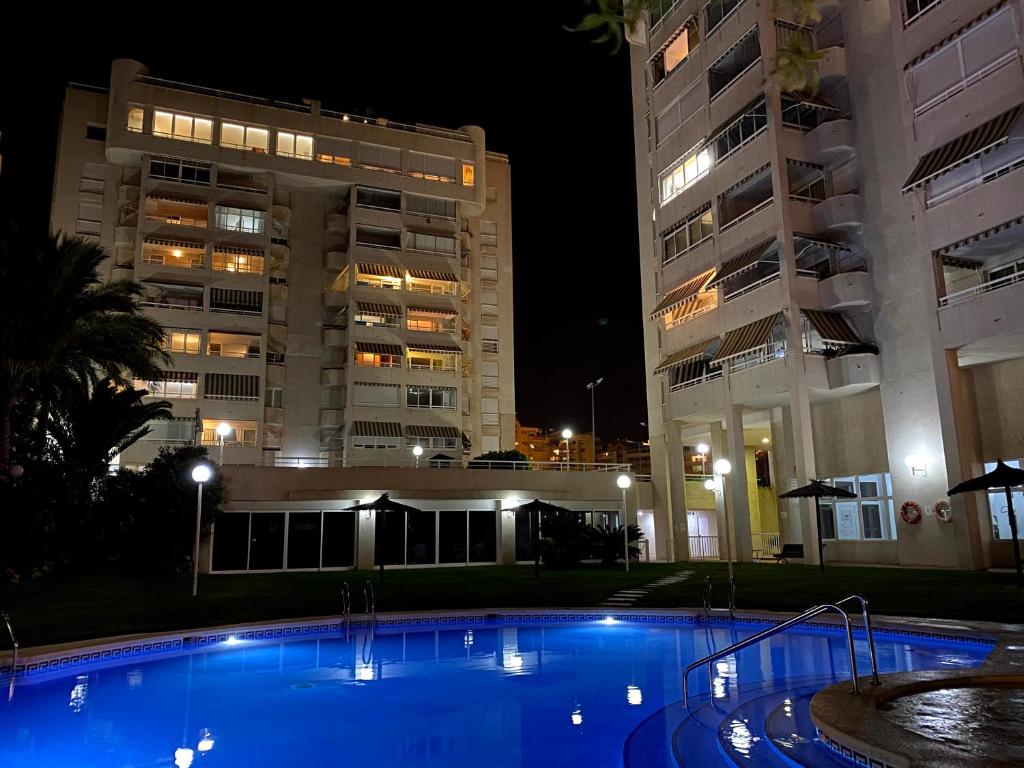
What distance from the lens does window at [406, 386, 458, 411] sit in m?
47.3

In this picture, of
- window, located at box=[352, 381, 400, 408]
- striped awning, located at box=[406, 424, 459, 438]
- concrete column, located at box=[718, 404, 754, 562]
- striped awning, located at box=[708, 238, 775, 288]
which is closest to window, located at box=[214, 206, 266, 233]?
window, located at box=[352, 381, 400, 408]

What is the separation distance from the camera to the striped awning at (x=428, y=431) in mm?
46469

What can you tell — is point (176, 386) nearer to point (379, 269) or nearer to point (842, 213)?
point (379, 269)

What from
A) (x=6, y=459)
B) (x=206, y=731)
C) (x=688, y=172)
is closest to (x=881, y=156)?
(x=688, y=172)

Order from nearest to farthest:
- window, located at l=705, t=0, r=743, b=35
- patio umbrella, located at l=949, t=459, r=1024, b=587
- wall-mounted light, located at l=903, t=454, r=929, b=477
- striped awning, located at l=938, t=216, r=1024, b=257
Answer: patio umbrella, located at l=949, t=459, r=1024, b=587, striped awning, located at l=938, t=216, r=1024, b=257, wall-mounted light, located at l=903, t=454, r=929, b=477, window, located at l=705, t=0, r=743, b=35

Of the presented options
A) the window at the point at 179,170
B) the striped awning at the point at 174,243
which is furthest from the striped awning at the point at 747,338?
the window at the point at 179,170

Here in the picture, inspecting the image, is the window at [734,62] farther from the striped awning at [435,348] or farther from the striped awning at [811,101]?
the striped awning at [435,348]

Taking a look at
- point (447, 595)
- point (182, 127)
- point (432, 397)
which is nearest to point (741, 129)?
point (447, 595)

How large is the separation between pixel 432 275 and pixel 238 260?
11.9 metres

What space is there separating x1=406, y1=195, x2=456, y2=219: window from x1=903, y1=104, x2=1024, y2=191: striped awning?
32.9 m

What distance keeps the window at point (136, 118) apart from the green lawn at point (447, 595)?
31.1 meters

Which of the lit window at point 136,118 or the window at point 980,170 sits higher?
the lit window at point 136,118

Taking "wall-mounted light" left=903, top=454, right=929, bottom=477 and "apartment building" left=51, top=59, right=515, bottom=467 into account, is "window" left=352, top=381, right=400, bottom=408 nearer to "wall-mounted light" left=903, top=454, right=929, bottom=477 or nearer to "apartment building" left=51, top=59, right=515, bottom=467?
"apartment building" left=51, top=59, right=515, bottom=467

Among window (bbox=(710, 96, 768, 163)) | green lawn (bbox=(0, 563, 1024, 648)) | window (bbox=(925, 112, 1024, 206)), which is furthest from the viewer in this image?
window (bbox=(710, 96, 768, 163))
